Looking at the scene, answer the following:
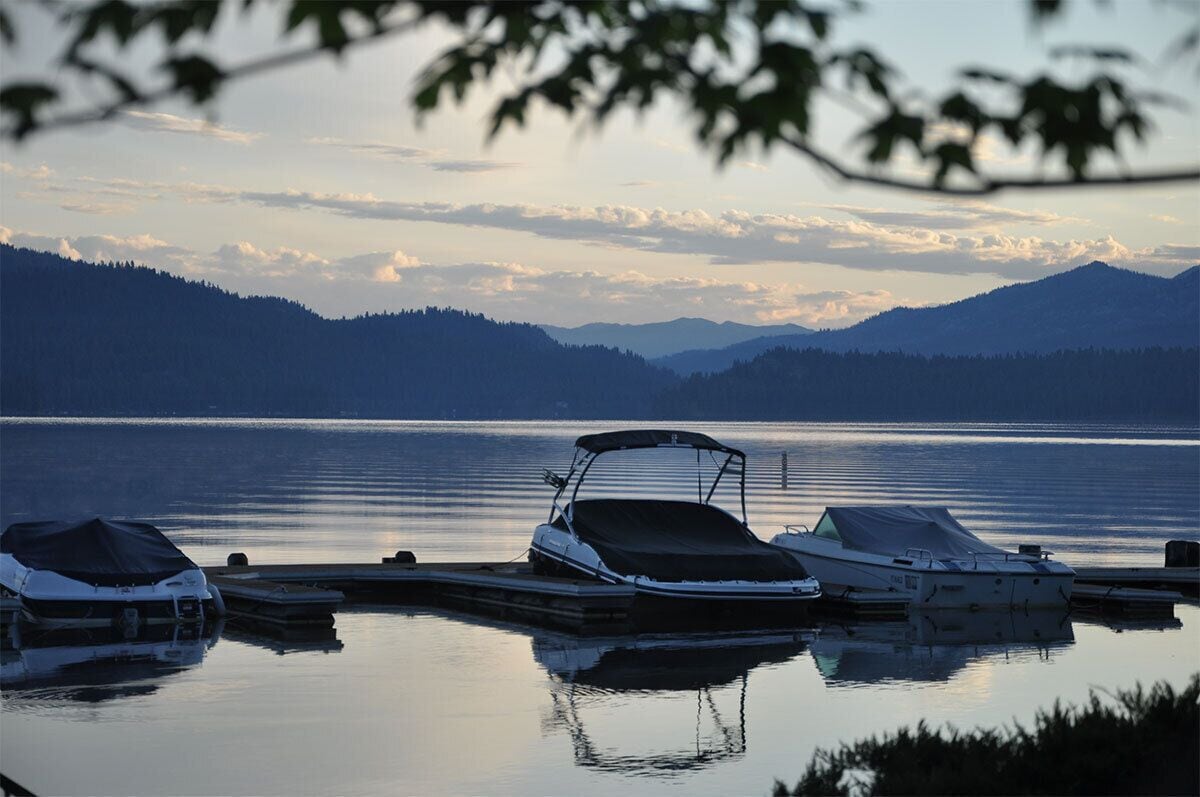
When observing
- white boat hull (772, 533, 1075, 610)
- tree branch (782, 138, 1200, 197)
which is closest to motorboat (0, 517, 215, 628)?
white boat hull (772, 533, 1075, 610)

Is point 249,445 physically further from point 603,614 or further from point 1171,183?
point 1171,183

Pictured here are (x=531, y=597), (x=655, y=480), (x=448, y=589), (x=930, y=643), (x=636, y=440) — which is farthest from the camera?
(x=655, y=480)

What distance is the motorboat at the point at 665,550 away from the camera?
28422mm

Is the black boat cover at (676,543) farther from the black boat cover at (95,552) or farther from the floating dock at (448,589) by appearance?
the black boat cover at (95,552)

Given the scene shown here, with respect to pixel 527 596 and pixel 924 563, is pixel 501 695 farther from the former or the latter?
pixel 924 563

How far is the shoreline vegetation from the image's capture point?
11.3 m

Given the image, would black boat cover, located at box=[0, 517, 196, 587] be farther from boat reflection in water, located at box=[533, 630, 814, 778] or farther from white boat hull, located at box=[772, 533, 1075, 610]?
white boat hull, located at box=[772, 533, 1075, 610]

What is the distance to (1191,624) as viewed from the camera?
1207 inches

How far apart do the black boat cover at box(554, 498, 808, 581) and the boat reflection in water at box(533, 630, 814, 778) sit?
130 cm

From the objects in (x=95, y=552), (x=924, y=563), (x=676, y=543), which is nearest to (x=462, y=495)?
(x=676, y=543)

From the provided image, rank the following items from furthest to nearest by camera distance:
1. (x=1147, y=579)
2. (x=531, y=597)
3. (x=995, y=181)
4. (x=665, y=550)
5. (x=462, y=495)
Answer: (x=462, y=495)
(x=1147, y=579)
(x=531, y=597)
(x=665, y=550)
(x=995, y=181)

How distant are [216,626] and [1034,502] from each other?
5189 cm

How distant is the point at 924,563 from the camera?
1219 inches

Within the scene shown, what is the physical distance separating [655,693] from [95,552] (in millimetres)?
11138
